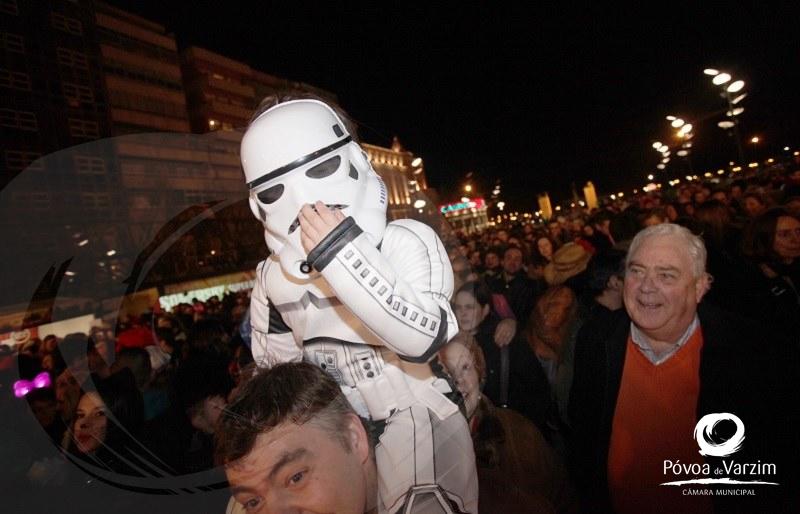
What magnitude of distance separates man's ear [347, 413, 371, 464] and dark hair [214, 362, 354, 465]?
0.02 meters

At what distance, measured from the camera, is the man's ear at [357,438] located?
1.39m

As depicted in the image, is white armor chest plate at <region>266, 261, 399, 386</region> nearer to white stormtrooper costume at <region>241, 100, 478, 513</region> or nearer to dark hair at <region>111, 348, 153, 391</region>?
white stormtrooper costume at <region>241, 100, 478, 513</region>

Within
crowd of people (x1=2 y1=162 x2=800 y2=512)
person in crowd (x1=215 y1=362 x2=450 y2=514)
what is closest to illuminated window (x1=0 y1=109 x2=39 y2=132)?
crowd of people (x1=2 y1=162 x2=800 y2=512)

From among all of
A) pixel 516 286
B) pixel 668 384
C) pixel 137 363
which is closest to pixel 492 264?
pixel 516 286

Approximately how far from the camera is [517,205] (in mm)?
60188

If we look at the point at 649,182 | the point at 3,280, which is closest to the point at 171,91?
the point at 3,280

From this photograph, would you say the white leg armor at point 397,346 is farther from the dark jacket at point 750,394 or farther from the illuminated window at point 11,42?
the illuminated window at point 11,42

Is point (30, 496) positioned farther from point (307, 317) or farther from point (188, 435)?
point (307, 317)

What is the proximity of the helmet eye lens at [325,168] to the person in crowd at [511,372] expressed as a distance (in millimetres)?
1535

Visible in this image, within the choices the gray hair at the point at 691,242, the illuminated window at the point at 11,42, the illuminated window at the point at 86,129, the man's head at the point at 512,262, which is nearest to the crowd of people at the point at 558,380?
the gray hair at the point at 691,242

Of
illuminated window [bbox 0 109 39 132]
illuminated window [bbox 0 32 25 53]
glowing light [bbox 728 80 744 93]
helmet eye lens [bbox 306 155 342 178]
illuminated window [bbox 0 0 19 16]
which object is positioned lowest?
helmet eye lens [bbox 306 155 342 178]

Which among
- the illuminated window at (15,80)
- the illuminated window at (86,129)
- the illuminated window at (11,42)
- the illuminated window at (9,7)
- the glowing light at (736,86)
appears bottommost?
the illuminated window at (86,129)

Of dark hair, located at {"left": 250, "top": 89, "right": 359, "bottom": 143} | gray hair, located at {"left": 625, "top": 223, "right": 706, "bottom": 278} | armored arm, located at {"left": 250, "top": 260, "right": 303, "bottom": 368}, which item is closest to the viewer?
dark hair, located at {"left": 250, "top": 89, "right": 359, "bottom": 143}

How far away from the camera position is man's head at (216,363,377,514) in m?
1.24
